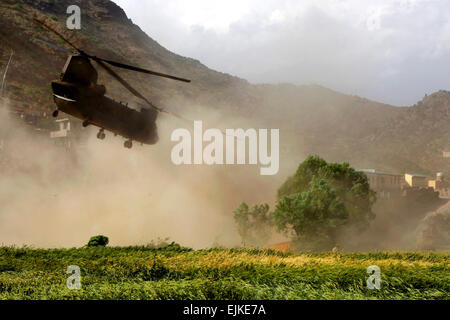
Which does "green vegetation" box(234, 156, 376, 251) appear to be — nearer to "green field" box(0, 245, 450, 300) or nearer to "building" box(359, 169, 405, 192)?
"green field" box(0, 245, 450, 300)

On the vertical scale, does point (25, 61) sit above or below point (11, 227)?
above

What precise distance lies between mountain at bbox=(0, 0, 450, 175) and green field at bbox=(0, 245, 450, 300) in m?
62.3

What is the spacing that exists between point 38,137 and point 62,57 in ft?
131

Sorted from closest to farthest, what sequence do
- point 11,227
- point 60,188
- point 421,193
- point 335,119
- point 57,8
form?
point 11,227
point 60,188
point 421,193
point 57,8
point 335,119

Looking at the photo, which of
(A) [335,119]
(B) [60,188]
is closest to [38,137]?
(B) [60,188]

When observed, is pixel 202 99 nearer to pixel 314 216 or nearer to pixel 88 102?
pixel 314 216

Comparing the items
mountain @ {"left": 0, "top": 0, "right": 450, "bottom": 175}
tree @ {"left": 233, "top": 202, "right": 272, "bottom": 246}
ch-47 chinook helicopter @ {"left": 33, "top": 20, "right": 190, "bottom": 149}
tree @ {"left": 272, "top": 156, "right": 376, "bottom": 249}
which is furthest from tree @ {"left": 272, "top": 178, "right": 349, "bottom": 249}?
mountain @ {"left": 0, "top": 0, "right": 450, "bottom": 175}

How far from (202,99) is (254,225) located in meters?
125

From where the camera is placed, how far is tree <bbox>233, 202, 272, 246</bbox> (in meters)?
47.1

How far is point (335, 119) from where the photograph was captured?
632ft

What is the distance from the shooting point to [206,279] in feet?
44.9

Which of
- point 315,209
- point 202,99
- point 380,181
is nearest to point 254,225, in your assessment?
point 315,209
